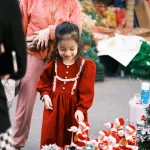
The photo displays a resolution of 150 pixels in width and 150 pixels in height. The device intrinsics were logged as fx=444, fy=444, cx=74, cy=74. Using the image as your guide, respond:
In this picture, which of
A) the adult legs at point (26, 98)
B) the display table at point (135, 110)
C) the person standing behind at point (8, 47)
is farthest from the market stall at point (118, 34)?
the person standing behind at point (8, 47)

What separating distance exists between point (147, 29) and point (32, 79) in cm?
468

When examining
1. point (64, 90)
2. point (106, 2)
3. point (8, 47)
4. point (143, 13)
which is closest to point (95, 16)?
point (106, 2)

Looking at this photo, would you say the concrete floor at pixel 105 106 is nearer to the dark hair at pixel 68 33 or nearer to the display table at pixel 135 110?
the display table at pixel 135 110

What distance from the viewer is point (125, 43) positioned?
6906mm

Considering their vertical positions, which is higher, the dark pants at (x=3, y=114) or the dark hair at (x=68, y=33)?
the dark hair at (x=68, y=33)

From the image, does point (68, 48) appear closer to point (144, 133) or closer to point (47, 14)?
point (47, 14)

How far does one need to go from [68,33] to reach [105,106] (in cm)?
254

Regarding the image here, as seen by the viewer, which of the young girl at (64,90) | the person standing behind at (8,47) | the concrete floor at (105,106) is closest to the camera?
the person standing behind at (8,47)

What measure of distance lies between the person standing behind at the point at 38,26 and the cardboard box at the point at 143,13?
4853mm

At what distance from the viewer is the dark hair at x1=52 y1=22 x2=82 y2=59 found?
3025 mm

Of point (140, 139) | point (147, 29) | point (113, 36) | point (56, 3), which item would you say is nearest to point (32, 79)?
point (56, 3)

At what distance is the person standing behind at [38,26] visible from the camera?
130 inches

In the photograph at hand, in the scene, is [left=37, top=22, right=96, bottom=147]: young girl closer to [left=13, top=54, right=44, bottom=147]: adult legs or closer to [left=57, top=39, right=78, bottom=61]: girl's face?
[left=57, top=39, right=78, bottom=61]: girl's face

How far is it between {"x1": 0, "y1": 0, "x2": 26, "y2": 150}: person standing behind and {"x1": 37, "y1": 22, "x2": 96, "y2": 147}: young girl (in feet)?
3.75
